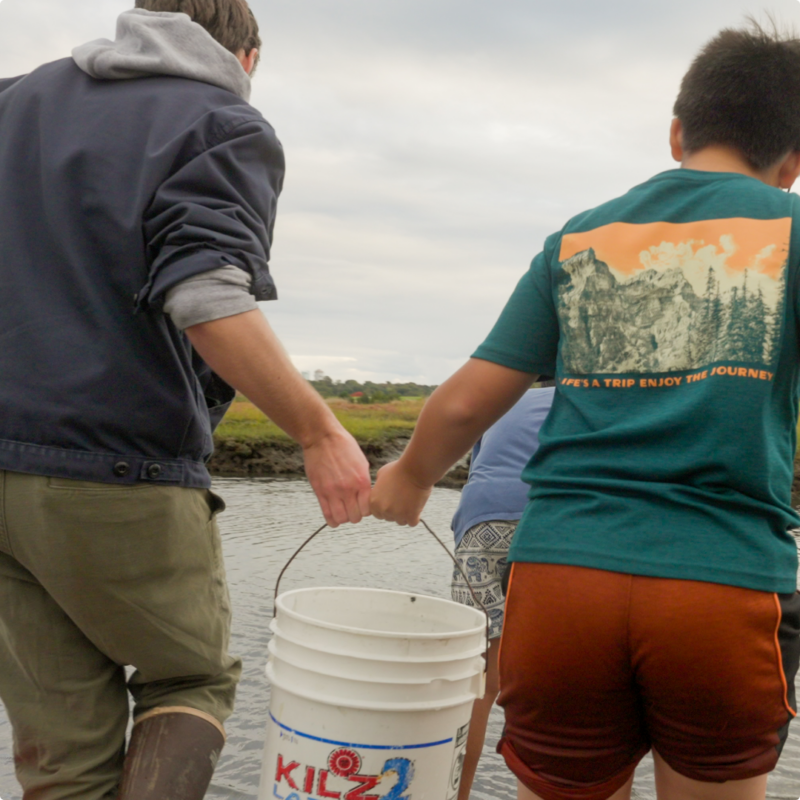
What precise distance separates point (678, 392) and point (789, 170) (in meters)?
0.59

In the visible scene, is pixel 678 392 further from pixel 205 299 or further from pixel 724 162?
pixel 205 299

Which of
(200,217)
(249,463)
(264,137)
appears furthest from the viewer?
(249,463)

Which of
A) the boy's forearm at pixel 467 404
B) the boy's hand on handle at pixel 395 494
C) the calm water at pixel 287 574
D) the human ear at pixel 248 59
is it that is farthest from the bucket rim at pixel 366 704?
the calm water at pixel 287 574

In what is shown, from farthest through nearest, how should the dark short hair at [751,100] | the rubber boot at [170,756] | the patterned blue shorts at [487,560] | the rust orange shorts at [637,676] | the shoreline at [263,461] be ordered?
the shoreline at [263,461]
the patterned blue shorts at [487,560]
the rubber boot at [170,756]
the dark short hair at [751,100]
the rust orange shorts at [637,676]

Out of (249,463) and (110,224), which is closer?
(110,224)

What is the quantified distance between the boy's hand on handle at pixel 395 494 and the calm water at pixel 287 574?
174 cm

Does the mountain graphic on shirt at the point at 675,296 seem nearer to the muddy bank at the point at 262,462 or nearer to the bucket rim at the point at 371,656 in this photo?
the bucket rim at the point at 371,656

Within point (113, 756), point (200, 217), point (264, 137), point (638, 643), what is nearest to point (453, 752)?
point (638, 643)

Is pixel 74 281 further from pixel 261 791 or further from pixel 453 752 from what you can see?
pixel 453 752

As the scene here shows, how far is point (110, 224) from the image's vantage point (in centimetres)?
187

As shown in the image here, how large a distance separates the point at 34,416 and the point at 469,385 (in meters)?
0.91

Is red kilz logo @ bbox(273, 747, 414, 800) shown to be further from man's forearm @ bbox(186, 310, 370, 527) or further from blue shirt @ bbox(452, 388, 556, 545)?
blue shirt @ bbox(452, 388, 556, 545)

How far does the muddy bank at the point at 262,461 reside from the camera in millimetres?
16184

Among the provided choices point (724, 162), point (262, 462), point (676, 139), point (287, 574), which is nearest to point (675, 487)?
point (724, 162)
